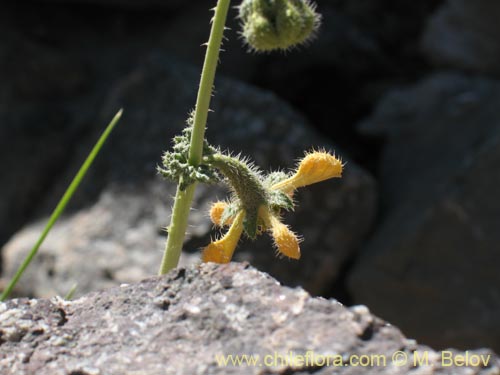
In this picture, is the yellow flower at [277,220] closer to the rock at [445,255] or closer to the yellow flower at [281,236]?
the yellow flower at [281,236]

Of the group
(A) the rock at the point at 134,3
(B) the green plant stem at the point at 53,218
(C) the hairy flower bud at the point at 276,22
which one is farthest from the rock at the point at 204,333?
(A) the rock at the point at 134,3

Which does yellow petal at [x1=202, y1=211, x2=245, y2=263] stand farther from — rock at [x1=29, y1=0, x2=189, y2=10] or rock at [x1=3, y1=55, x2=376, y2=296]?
rock at [x1=29, y1=0, x2=189, y2=10]

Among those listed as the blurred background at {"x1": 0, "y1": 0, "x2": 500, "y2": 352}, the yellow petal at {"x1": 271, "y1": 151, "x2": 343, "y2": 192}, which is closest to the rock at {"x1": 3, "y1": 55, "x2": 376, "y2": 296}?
the blurred background at {"x1": 0, "y1": 0, "x2": 500, "y2": 352}

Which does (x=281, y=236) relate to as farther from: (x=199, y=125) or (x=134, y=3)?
(x=134, y=3)

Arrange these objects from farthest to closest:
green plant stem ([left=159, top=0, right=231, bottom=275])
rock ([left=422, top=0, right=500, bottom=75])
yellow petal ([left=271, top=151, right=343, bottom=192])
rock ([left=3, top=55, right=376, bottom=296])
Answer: rock ([left=422, top=0, right=500, bottom=75])
rock ([left=3, top=55, right=376, bottom=296])
yellow petal ([left=271, top=151, right=343, bottom=192])
green plant stem ([left=159, top=0, right=231, bottom=275])

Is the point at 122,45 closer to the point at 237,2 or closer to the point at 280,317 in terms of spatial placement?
the point at 237,2
